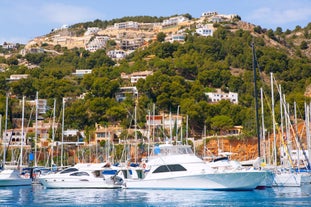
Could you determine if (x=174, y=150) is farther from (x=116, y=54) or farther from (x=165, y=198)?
(x=116, y=54)

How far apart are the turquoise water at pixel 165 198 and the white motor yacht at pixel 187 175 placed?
52 cm

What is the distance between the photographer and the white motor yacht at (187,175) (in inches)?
1196

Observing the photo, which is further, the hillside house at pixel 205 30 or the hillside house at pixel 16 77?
the hillside house at pixel 205 30

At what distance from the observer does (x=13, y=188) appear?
3725 centimetres

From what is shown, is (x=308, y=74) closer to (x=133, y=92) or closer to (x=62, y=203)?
(x=133, y=92)

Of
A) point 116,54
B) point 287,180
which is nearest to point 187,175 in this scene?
point 287,180

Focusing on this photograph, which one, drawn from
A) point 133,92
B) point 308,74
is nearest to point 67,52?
point 133,92

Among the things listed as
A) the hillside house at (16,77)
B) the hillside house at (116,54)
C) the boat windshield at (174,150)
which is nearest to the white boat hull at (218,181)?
the boat windshield at (174,150)

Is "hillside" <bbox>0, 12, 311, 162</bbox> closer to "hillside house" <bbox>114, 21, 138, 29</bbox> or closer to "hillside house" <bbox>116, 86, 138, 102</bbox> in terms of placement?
"hillside house" <bbox>116, 86, 138, 102</bbox>

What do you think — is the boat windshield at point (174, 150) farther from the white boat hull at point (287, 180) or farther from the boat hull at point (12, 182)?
the boat hull at point (12, 182)

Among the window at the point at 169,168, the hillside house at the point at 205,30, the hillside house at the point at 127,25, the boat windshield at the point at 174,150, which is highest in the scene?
the hillside house at the point at 127,25

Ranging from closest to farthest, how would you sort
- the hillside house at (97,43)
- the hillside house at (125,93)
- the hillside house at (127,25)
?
1. the hillside house at (125,93)
2. the hillside house at (97,43)
3. the hillside house at (127,25)

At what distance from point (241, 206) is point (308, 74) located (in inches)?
3409

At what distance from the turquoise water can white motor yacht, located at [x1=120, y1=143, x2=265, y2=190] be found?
0.52 meters
